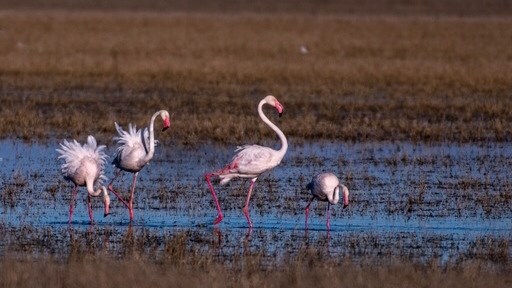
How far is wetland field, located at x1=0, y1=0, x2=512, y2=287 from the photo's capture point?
853cm

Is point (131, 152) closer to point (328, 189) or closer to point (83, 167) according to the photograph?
point (83, 167)

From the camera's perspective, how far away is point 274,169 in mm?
14602

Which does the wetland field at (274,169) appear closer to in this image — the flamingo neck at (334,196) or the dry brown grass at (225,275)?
the dry brown grass at (225,275)

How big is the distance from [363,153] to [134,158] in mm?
4696

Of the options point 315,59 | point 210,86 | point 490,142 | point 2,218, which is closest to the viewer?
point 2,218

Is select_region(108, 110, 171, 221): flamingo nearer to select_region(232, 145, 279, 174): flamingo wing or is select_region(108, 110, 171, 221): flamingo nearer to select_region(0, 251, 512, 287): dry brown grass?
select_region(232, 145, 279, 174): flamingo wing

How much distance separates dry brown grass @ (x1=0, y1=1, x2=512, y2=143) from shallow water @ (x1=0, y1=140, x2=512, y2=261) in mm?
1841

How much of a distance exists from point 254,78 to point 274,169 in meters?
14.0

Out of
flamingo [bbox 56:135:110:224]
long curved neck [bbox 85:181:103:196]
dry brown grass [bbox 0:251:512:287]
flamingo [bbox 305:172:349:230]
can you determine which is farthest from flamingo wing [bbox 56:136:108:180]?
dry brown grass [bbox 0:251:512:287]

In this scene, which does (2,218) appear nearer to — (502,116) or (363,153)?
(363,153)

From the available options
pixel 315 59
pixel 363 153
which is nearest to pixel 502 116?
pixel 363 153

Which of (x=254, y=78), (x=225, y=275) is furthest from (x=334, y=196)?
(x=254, y=78)

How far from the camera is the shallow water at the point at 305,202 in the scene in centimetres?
1009

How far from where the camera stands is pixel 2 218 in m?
10.9
